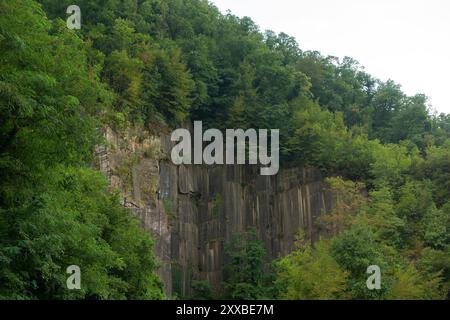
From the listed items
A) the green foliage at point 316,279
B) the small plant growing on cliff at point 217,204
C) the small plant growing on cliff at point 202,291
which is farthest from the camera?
the small plant growing on cliff at point 217,204

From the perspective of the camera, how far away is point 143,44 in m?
→ 46.2

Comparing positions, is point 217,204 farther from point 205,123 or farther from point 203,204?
point 205,123

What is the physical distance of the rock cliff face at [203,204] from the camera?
41562mm

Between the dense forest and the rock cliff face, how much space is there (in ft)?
4.62

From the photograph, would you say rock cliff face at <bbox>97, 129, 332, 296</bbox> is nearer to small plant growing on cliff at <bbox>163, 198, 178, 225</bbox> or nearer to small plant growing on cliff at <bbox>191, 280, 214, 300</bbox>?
small plant growing on cliff at <bbox>163, 198, 178, 225</bbox>

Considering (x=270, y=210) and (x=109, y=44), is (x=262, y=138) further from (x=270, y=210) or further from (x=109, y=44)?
(x=109, y=44)

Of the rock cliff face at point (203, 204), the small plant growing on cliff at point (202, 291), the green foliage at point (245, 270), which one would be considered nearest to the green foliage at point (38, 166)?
the rock cliff face at point (203, 204)

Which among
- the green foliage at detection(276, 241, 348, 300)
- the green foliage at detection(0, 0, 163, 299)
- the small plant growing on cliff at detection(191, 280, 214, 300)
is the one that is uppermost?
the green foliage at detection(0, 0, 163, 299)

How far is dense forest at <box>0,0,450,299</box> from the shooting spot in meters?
19.2

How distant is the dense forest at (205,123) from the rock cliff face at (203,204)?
1407 millimetres

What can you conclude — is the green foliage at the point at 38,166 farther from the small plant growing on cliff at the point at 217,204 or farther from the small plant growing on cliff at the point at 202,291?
the small plant growing on cliff at the point at 217,204

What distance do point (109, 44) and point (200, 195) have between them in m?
11.7

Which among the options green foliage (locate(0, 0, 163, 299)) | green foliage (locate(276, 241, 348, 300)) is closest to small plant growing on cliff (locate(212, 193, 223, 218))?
green foliage (locate(276, 241, 348, 300))
